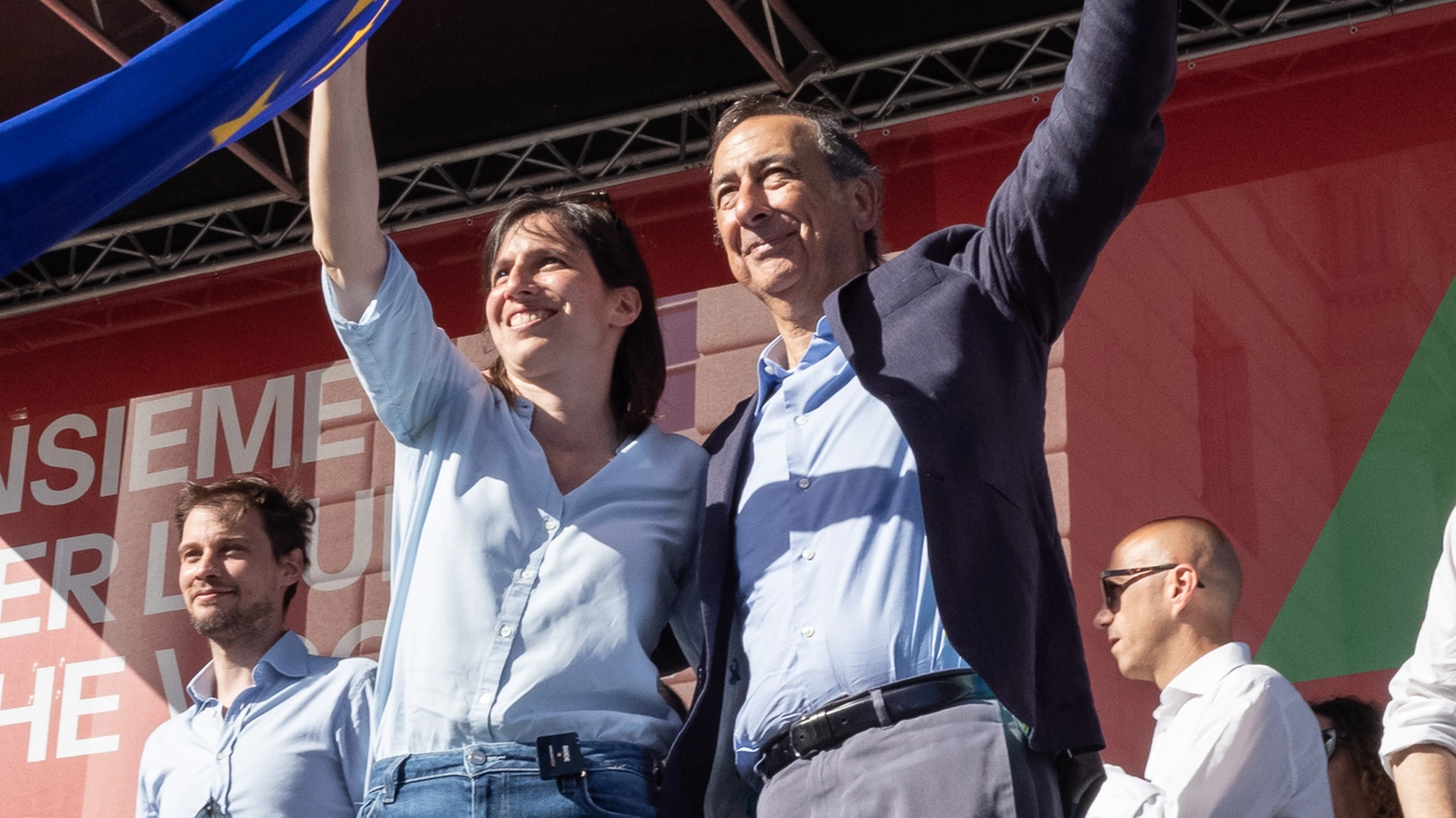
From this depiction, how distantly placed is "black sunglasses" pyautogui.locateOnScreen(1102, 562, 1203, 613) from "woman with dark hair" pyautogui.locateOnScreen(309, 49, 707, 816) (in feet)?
4.91

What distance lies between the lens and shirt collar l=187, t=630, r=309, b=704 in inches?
150

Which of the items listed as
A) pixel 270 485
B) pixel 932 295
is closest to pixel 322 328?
pixel 270 485

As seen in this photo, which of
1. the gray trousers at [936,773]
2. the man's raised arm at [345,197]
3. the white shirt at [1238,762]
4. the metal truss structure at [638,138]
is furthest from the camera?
the metal truss structure at [638,138]

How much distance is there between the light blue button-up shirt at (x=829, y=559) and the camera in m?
2.05

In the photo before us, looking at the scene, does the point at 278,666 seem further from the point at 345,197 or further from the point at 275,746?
the point at 345,197

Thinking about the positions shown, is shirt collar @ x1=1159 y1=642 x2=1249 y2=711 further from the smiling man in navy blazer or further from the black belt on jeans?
the black belt on jeans

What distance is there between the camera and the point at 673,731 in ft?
7.53

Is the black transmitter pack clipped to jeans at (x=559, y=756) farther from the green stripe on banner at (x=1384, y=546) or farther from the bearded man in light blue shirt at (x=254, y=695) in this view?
the green stripe on banner at (x=1384, y=546)

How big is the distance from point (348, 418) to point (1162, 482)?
2.52 meters

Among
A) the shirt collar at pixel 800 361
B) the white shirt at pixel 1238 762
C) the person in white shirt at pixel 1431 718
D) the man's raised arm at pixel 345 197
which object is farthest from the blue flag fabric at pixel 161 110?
the white shirt at pixel 1238 762

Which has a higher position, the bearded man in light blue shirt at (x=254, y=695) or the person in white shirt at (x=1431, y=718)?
the bearded man in light blue shirt at (x=254, y=695)

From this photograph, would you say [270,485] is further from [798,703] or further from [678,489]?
[798,703]

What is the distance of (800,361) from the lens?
95.7 inches

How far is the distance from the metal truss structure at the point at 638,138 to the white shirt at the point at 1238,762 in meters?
2.23
